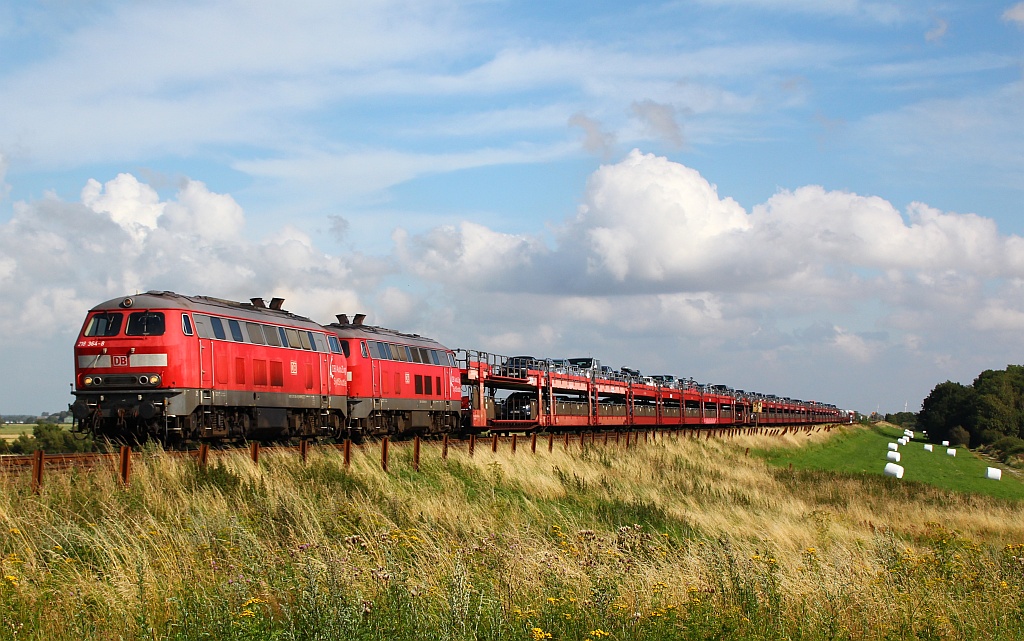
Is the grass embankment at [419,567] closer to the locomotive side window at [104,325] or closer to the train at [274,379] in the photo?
the train at [274,379]

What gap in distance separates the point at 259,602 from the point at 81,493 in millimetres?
6598

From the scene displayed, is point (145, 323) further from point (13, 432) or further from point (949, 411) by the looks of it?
point (949, 411)

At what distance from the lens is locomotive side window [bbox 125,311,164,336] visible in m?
23.1

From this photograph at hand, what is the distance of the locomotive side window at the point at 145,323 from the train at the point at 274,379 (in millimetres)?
29

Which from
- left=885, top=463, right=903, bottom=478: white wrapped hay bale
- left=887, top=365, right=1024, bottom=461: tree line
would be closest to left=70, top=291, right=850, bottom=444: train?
left=885, top=463, right=903, bottom=478: white wrapped hay bale

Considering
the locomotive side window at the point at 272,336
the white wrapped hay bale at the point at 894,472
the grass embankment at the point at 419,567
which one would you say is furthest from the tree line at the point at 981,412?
the grass embankment at the point at 419,567

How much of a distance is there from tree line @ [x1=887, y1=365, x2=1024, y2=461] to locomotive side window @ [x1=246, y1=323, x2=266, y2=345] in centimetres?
10306

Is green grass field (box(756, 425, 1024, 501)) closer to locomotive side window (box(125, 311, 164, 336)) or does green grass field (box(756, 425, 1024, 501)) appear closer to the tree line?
locomotive side window (box(125, 311, 164, 336))

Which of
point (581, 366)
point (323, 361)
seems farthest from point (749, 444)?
point (323, 361)

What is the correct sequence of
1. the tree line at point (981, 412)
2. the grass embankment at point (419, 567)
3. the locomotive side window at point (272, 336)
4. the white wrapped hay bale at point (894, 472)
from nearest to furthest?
the grass embankment at point (419, 567), the locomotive side window at point (272, 336), the white wrapped hay bale at point (894, 472), the tree line at point (981, 412)

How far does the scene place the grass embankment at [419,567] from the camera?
33.4 ft

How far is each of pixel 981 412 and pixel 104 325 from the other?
474ft

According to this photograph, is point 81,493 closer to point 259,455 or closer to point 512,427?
point 259,455

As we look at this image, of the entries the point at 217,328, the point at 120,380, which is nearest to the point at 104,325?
the point at 120,380
